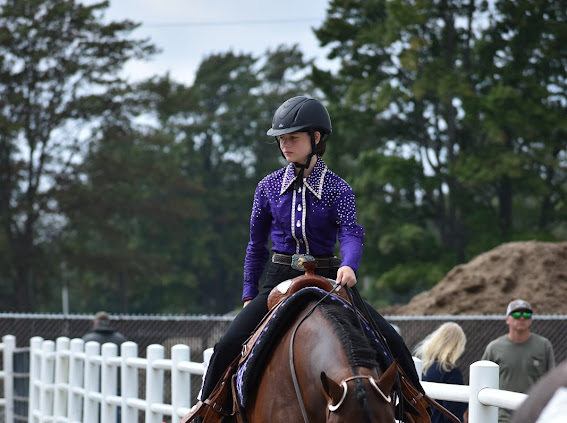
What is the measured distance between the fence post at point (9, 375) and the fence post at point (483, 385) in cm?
906

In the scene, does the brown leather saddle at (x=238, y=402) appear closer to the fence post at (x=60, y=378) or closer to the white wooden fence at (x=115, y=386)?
the white wooden fence at (x=115, y=386)

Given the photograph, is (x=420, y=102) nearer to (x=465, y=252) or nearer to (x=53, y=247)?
(x=465, y=252)

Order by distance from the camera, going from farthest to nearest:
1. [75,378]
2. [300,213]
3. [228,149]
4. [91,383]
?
[228,149] < [75,378] < [91,383] < [300,213]

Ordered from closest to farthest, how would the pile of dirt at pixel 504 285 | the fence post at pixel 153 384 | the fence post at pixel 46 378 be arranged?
the fence post at pixel 153 384
the fence post at pixel 46 378
the pile of dirt at pixel 504 285

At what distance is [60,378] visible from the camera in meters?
11.3

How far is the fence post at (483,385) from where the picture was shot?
4840 mm

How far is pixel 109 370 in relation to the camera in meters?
9.74

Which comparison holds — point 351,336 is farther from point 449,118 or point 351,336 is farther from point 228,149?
point 228,149

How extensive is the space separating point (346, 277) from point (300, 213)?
0.55 m

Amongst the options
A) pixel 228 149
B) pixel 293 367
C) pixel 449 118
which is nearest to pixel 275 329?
pixel 293 367

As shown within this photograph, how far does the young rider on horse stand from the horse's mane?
1.69ft

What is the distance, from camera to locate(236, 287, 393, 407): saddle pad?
4430mm

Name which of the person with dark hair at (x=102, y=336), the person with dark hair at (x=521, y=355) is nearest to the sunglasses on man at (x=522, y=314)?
the person with dark hair at (x=521, y=355)

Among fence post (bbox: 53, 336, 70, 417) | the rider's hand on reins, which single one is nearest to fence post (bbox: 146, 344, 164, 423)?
fence post (bbox: 53, 336, 70, 417)
